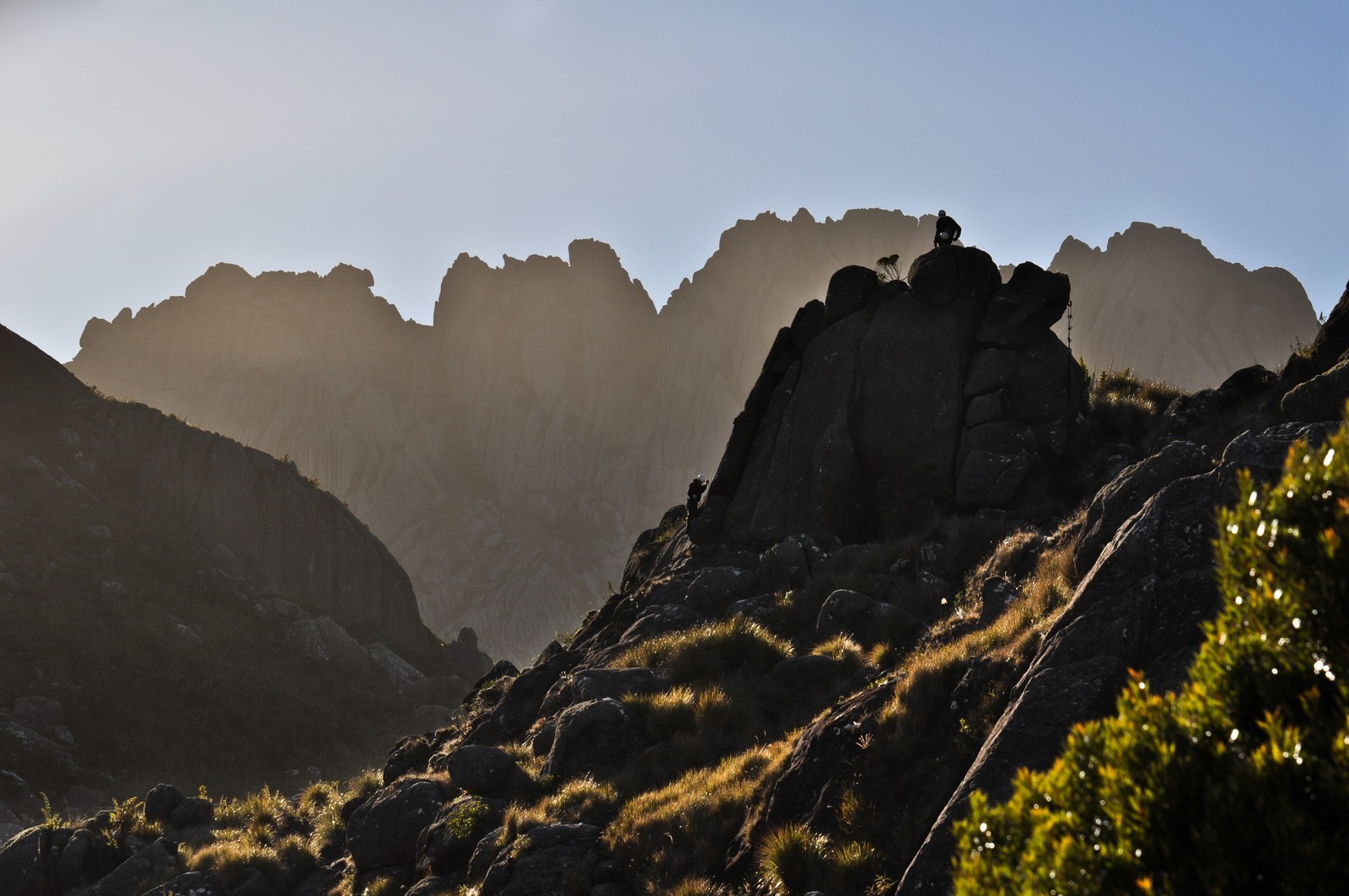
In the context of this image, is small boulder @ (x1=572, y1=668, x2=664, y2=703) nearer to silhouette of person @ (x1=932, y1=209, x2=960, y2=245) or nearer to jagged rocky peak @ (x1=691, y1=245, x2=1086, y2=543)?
jagged rocky peak @ (x1=691, y1=245, x2=1086, y2=543)

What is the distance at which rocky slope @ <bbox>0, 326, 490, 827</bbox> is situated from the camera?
119 ft

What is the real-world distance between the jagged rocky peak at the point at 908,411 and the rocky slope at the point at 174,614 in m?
25.5

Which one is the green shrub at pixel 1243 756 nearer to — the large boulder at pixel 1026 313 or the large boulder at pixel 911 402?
the large boulder at pixel 911 402

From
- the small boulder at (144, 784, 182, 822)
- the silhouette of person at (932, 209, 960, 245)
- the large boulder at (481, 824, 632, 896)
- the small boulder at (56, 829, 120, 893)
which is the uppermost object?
the silhouette of person at (932, 209, 960, 245)

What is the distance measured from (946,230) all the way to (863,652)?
15835 mm

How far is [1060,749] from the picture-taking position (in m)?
8.21

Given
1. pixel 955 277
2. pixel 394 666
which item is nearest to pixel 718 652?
pixel 955 277

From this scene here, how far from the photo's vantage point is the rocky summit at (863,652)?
28.8 ft

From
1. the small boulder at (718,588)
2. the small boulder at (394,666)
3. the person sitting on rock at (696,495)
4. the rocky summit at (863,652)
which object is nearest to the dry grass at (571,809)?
the rocky summit at (863,652)

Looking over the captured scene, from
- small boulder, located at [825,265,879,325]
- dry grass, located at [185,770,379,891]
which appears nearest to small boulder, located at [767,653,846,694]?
dry grass, located at [185,770,379,891]

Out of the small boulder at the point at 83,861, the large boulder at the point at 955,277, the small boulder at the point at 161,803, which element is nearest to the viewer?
the small boulder at the point at 83,861

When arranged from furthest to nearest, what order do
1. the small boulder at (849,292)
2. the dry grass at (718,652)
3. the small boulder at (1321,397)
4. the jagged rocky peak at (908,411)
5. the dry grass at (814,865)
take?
1. the small boulder at (849,292)
2. the jagged rocky peak at (908,411)
3. the dry grass at (718,652)
4. the small boulder at (1321,397)
5. the dry grass at (814,865)

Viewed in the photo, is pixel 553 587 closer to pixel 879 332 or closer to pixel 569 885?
pixel 879 332

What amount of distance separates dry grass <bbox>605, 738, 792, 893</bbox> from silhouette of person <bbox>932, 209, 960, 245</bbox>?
18585mm
